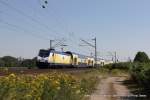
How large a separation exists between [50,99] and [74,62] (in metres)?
64.0

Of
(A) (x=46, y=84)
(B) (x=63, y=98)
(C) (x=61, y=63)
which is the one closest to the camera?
(A) (x=46, y=84)

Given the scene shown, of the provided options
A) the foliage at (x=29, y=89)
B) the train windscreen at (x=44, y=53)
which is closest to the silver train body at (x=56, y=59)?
the train windscreen at (x=44, y=53)

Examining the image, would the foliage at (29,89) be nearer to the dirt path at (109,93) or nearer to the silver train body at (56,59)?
the dirt path at (109,93)

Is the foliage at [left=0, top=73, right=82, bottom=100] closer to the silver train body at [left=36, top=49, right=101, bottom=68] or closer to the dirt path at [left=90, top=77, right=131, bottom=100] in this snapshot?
the dirt path at [left=90, top=77, right=131, bottom=100]

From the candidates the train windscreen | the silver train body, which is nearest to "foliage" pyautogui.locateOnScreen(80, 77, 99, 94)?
the train windscreen

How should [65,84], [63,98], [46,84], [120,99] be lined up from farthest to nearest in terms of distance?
[120,99] < [65,84] < [63,98] < [46,84]

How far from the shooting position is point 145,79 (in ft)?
76.1

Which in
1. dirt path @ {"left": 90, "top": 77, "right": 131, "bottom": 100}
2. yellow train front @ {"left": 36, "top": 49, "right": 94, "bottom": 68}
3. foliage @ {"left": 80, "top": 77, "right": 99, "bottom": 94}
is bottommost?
dirt path @ {"left": 90, "top": 77, "right": 131, "bottom": 100}

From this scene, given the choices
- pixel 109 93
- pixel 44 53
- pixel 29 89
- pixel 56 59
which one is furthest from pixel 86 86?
pixel 56 59

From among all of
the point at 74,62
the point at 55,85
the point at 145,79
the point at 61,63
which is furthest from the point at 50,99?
the point at 74,62

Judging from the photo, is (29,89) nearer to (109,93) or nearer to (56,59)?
(109,93)

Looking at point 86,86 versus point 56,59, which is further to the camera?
point 56,59

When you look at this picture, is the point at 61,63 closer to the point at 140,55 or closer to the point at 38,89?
the point at 140,55

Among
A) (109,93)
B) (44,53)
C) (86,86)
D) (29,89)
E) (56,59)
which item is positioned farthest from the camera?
(56,59)
